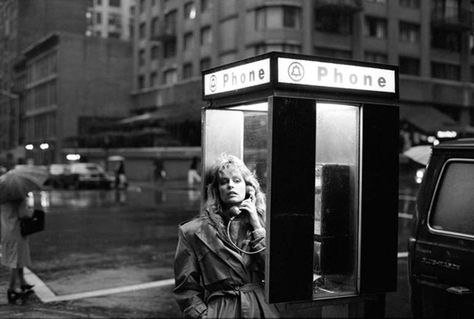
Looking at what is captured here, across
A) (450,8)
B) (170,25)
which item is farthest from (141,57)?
(450,8)

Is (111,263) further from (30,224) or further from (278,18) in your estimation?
(278,18)

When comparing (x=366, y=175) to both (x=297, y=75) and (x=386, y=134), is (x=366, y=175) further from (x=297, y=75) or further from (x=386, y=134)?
(x=297, y=75)

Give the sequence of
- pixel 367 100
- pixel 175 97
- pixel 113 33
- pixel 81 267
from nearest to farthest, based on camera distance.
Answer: pixel 367 100 < pixel 81 267 < pixel 175 97 < pixel 113 33

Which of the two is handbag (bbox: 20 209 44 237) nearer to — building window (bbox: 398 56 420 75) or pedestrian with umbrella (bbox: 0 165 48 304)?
pedestrian with umbrella (bbox: 0 165 48 304)

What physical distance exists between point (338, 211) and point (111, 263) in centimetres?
683

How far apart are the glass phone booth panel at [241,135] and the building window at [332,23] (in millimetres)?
30897

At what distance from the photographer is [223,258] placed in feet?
10.5

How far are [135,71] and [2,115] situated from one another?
5432cm

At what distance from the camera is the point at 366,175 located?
3.98m

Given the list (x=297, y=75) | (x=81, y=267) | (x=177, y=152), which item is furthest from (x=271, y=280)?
(x=177, y=152)

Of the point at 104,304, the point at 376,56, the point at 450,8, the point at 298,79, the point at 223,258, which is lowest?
the point at 104,304

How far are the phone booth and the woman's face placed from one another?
0.19 meters

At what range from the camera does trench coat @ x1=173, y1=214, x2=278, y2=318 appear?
3.15m

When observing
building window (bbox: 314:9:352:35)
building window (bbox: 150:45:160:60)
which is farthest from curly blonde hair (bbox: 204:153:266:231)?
building window (bbox: 150:45:160:60)
